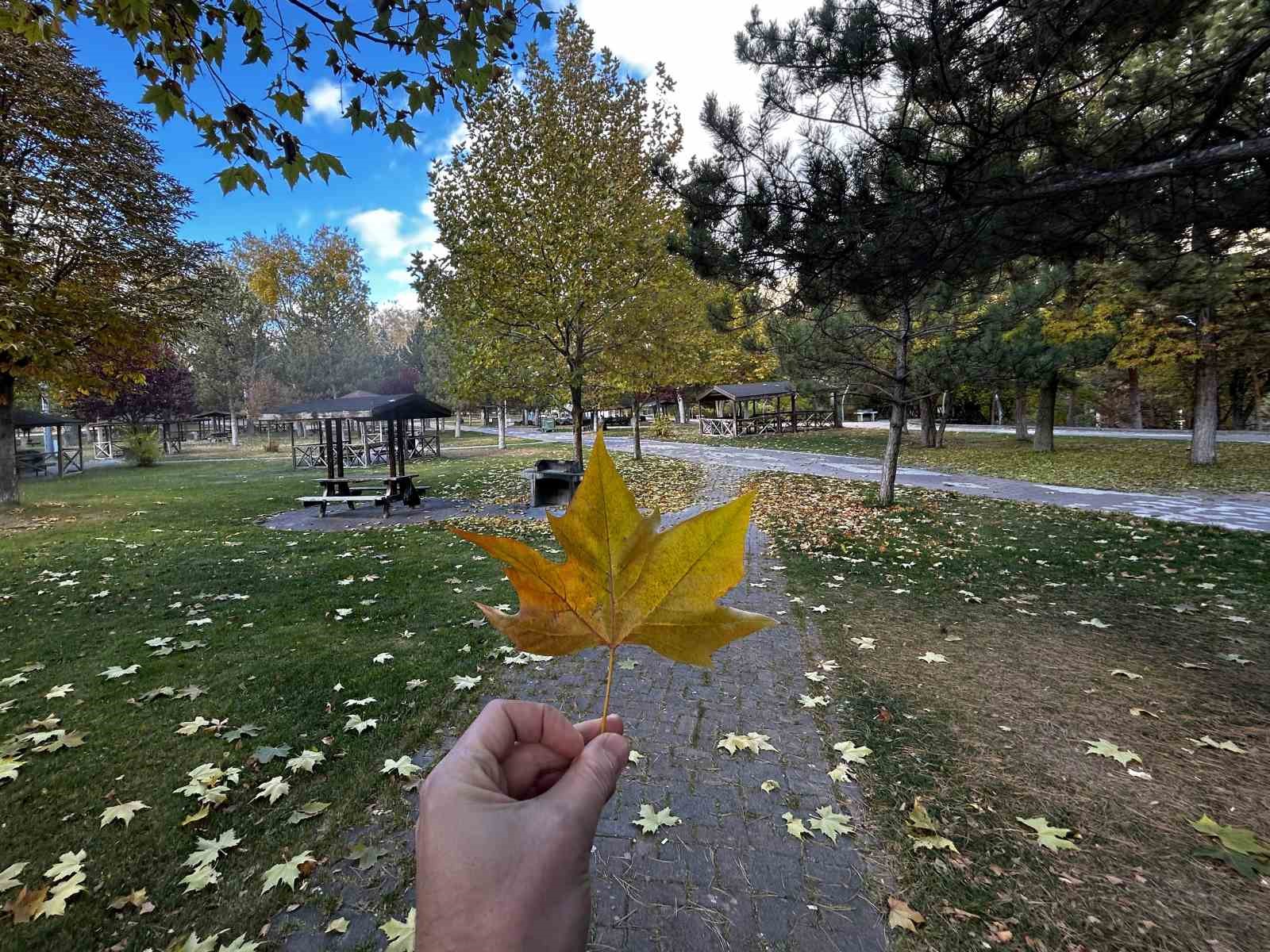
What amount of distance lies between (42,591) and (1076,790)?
10.5 m

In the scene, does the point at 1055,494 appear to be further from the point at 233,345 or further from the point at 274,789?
the point at 233,345

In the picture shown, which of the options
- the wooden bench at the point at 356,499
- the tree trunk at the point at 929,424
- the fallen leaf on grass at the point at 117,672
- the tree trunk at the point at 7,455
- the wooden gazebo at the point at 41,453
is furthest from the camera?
the tree trunk at the point at 929,424

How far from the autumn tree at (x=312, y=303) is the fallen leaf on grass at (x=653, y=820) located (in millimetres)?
49225

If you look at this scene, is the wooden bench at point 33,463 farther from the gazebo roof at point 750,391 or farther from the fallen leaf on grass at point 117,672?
the gazebo roof at point 750,391

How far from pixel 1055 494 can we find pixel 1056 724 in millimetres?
11470

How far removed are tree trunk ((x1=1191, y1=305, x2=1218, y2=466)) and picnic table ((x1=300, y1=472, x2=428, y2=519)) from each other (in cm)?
2257

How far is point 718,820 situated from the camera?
9.57ft

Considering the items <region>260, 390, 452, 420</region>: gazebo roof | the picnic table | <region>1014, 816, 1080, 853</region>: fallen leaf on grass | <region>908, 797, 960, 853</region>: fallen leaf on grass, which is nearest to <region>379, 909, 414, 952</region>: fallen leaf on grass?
<region>908, 797, 960, 853</region>: fallen leaf on grass

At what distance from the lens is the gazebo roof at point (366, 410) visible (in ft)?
40.5

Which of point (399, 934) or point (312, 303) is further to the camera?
point (312, 303)

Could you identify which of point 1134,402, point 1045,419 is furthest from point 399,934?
point 1134,402

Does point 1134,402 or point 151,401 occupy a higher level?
point 151,401

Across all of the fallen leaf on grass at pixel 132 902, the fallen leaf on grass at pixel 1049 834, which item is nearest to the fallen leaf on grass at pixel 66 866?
the fallen leaf on grass at pixel 132 902

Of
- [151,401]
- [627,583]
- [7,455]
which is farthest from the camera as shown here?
[151,401]
